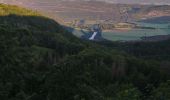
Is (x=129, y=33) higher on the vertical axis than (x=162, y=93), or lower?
lower

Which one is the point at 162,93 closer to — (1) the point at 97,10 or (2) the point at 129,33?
(2) the point at 129,33

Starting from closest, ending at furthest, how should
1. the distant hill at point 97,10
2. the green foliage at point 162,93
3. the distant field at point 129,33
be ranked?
the green foliage at point 162,93, the distant field at point 129,33, the distant hill at point 97,10

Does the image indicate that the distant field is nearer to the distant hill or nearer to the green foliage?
the distant hill

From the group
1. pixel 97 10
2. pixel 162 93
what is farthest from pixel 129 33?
pixel 162 93

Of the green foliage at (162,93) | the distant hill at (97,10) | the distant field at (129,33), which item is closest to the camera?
the green foliage at (162,93)

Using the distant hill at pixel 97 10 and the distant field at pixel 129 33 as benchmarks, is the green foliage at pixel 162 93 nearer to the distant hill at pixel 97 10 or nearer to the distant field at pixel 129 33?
the distant field at pixel 129 33

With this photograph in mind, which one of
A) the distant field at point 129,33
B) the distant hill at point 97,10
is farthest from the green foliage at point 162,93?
the distant hill at point 97,10

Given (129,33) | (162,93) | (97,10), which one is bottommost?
(129,33)

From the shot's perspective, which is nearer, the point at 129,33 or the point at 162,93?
the point at 162,93

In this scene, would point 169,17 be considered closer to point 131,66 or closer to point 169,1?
point 169,1

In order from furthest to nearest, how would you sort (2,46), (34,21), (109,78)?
(34,21) → (109,78) → (2,46)

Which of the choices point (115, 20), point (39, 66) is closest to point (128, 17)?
point (115, 20)
